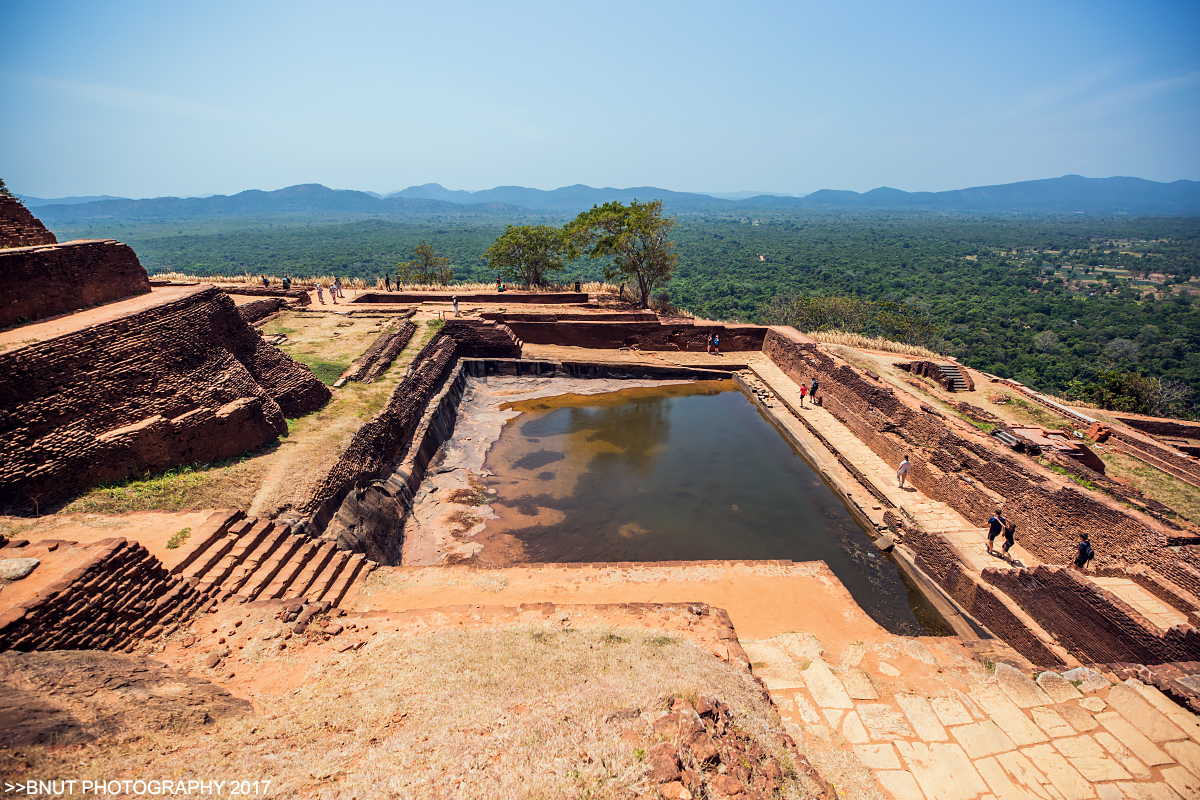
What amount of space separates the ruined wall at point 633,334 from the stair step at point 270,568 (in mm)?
14723

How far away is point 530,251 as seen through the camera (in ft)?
90.4

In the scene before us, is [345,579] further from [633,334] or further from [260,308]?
[633,334]

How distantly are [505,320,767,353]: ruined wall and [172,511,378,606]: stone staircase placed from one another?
571 inches

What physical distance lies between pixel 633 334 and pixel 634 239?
466 centimetres

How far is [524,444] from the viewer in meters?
14.8

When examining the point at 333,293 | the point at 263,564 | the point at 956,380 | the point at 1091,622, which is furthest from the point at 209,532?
the point at 956,380

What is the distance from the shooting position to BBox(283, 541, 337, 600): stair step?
23.0 feet

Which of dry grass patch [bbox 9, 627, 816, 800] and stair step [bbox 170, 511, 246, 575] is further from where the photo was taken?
stair step [bbox 170, 511, 246, 575]

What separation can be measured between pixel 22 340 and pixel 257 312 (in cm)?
1102

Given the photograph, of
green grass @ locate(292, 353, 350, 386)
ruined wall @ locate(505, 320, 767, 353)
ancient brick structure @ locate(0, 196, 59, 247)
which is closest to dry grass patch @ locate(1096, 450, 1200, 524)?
ruined wall @ locate(505, 320, 767, 353)

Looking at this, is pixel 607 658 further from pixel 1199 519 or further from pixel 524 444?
pixel 1199 519

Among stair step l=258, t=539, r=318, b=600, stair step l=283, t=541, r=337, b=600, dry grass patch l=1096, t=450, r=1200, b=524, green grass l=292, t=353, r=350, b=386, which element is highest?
green grass l=292, t=353, r=350, b=386

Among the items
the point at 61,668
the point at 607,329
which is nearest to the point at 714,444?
the point at 607,329

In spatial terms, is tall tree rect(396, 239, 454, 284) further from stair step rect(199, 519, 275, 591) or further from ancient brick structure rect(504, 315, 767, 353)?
stair step rect(199, 519, 275, 591)
